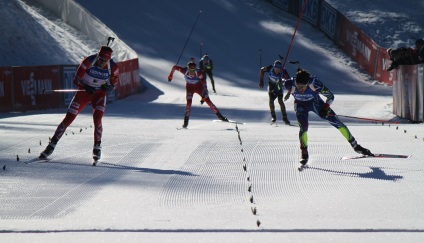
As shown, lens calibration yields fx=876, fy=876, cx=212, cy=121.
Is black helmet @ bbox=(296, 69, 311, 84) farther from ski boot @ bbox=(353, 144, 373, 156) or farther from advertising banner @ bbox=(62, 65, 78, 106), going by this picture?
advertising banner @ bbox=(62, 65, 78, 106)

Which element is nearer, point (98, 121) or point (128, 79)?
point (98, 121)

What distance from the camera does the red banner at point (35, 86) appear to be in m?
26.8

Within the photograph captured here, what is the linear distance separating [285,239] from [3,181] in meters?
5.19

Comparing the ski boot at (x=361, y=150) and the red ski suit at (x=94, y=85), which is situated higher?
the red ski suit at (x=94, y=85)

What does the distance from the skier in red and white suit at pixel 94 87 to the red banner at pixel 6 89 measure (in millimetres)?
12442

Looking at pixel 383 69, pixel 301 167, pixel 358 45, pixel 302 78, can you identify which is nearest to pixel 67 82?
pixel 302 78

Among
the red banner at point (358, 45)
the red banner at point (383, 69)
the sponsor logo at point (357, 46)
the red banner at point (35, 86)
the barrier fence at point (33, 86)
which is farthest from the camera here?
the sponsor logo at point (357, 46)

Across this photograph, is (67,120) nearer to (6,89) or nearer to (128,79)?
(6,89)

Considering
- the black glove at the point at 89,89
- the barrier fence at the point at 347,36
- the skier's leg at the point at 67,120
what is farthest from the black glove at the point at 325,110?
the barrier fence at the point at 347,36

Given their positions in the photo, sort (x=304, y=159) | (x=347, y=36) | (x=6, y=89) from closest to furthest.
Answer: (x=304, y=159)
(x=6, y=89)
(x=347, y=36)

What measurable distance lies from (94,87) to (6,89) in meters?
12.8

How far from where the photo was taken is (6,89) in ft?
86.9

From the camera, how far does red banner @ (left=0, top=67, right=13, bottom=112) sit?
26.3 metres

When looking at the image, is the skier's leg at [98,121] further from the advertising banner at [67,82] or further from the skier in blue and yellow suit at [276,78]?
the advertising banner at [67,82]
